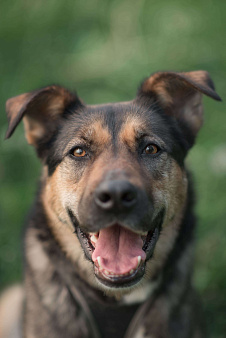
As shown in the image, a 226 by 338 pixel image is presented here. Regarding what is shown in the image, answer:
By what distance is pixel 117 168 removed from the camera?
3.31m

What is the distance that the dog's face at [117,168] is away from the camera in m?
3.27

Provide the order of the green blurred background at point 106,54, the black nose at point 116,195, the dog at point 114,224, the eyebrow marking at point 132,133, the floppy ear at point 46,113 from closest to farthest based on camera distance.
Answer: the black nose at point 116,195 < the dog at point 114,224 < the eyebrow marking at point 132,133 < the floppy ear at point 46,113 < the green blurred background at point 106,54

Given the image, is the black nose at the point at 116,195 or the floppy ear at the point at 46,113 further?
the floppy ear at the point at 46,113

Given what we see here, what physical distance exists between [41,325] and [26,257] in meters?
0.66

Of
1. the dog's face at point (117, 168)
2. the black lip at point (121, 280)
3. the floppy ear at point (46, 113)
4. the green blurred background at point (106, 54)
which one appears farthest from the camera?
the green blurred background at point (106, 54)

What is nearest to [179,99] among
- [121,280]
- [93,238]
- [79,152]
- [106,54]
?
[79,152]

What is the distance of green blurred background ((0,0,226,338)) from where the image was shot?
7.02 meters

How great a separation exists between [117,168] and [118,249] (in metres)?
0.68

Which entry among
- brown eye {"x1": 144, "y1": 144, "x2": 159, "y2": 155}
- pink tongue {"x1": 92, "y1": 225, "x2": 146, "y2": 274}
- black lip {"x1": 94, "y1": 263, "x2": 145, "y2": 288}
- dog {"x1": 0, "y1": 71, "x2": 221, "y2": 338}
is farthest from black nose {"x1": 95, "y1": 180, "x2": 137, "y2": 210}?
brown eye {"x1": 144, "y1": 144, "x2": 159, "y2": 155}

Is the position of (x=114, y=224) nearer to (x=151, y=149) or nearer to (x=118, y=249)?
(x=118, y=249)

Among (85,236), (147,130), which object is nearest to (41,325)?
(85,236)

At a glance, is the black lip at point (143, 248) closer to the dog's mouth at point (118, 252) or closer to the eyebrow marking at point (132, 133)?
the dog's mouth at point (118, 252)

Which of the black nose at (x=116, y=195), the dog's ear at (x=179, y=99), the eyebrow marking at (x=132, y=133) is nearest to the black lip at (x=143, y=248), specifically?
the black nose at (x=116, y=195)

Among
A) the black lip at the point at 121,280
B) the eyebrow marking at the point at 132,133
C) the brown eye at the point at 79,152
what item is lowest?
the black lip at the point at 121,280
